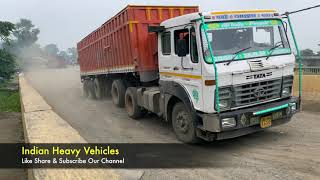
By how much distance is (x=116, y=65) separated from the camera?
1105 cm

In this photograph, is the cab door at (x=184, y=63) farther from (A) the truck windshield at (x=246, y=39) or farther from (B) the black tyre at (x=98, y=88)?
(B) the black tyre at (x=98, y=88)

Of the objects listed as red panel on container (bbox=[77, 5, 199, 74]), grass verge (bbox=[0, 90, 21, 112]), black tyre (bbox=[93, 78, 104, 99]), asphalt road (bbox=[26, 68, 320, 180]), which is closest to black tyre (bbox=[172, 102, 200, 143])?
asphalt road (bbox=[26, 68, 320, 180])

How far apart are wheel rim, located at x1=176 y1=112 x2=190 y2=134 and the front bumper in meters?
0.41

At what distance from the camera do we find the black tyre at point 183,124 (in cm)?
669

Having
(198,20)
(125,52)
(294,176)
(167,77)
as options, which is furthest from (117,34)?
(294,176)

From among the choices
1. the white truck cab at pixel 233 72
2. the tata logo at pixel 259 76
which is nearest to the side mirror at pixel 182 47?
the white truck cab at pixel 233 72

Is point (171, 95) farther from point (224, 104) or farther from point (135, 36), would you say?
point (135, 36)

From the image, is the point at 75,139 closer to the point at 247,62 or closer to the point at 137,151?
the point at 137,151

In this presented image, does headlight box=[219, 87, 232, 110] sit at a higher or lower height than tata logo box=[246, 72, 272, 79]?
lower

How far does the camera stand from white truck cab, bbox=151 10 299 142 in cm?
609

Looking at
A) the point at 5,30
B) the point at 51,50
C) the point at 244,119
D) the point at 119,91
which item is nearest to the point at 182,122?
the point at 244,119

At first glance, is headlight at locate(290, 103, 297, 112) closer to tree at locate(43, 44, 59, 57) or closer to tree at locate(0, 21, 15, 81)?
tree at locate(0, 21, 15, 81)

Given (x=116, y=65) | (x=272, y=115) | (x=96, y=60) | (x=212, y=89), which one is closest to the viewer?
(x=212, y=89)

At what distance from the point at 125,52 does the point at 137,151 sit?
146 inches
